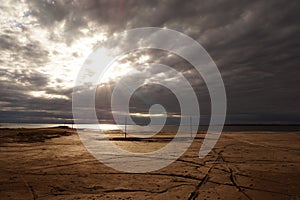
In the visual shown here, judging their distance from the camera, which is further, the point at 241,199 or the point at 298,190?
the point at 298,190

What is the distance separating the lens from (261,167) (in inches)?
380

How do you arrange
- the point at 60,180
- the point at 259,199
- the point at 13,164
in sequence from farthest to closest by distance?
1. the point at 13,164
2. the point at 60,180
3. the point at 259,199

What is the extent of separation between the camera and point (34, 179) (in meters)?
7.75

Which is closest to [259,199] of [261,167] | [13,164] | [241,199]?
[241,199]

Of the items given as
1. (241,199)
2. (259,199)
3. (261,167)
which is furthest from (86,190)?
(261,167)

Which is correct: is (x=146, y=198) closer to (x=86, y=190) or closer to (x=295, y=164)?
(x=86, y=190)

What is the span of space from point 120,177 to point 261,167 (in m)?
6.22

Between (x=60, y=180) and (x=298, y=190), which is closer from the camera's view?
(x=298, y=190)

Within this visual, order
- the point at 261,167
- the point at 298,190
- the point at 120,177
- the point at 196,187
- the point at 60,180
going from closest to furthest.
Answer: the point at 298,190 < the point at 196,187 < the point at 60,180 < the point at 120,177 < the point at 261,167

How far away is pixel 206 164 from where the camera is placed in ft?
34.6

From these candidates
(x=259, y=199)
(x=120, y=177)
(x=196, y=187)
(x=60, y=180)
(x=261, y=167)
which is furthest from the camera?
(x=261, y=167)

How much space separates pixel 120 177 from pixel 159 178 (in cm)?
147

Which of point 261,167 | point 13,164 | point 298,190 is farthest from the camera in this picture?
point 13,164

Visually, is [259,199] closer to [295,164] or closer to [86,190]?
[86,190]
